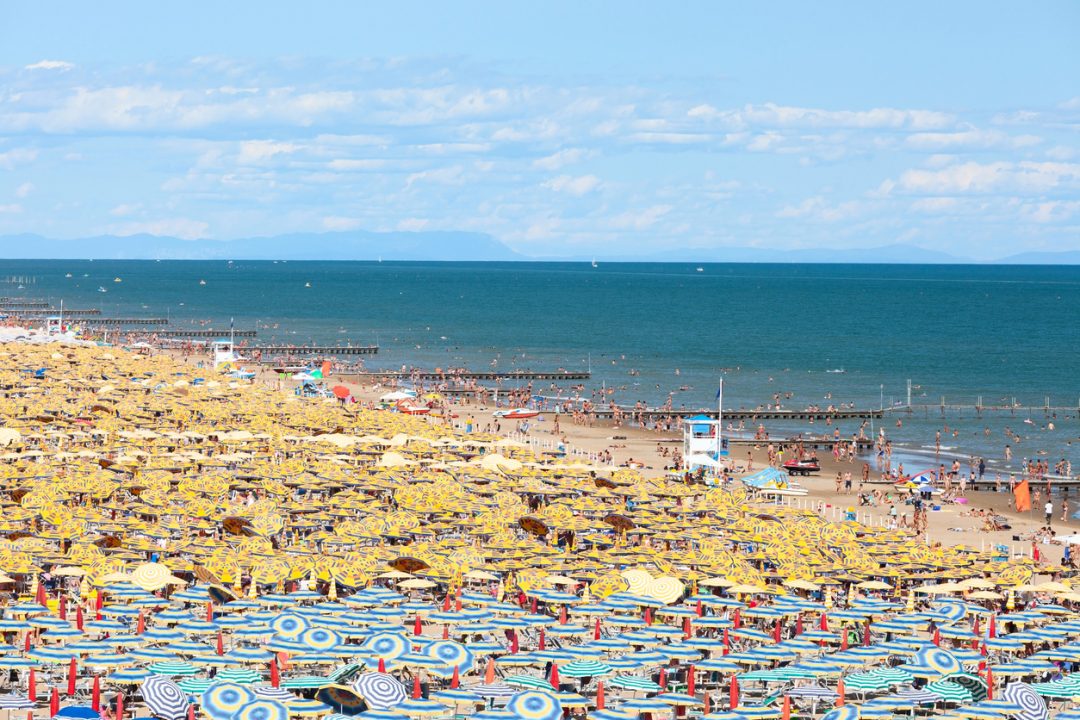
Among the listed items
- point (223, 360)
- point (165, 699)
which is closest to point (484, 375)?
point (223, 360)

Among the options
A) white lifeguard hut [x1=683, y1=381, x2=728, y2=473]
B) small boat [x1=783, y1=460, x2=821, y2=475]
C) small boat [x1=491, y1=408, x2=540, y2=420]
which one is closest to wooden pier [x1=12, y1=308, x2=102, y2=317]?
small boat [x1=491, y1=408, x2=540, y2=420]

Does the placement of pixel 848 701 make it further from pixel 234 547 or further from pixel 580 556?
pixel 234 547

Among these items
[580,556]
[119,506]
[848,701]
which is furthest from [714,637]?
[119,506]

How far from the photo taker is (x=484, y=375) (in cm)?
10781

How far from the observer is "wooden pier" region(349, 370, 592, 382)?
10525 centimetres

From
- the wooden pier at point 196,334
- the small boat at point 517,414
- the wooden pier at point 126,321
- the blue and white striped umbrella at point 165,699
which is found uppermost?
the wooden pier at point 126,321

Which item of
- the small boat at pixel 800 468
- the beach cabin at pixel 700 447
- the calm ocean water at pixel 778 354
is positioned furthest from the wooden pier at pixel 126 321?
the beach cabin at pixel 700 447

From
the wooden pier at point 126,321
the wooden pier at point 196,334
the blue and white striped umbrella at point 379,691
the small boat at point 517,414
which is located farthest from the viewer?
the wooden pier at point 126,321

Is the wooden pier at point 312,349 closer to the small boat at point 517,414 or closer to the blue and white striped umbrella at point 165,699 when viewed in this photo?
the small boat at point 517,414

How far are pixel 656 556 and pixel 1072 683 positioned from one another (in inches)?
495

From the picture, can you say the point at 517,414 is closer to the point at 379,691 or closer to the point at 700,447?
the point at 700,447

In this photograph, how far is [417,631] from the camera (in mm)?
29547

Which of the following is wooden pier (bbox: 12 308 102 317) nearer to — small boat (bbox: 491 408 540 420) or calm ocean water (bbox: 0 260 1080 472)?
calm ocean water (bbox: 0 260 1080 472)

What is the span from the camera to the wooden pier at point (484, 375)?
105 m
